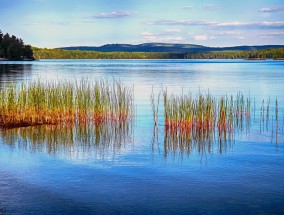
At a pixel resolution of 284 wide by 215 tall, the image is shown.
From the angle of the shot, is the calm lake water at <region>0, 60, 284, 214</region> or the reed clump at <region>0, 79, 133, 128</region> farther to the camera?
the reed clump at <region>0, 79, 133, 128</region>

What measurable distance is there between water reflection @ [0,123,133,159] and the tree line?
461 feet

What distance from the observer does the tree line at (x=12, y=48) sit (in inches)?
5935

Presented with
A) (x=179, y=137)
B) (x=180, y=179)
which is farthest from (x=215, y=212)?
(x=179, y=137)

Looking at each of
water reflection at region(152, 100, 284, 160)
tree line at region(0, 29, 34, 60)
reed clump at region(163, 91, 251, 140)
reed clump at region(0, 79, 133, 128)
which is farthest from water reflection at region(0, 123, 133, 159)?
tree line at region(0, 29, 34, 60)

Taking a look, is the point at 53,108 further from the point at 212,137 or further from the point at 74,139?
the point at 212,137

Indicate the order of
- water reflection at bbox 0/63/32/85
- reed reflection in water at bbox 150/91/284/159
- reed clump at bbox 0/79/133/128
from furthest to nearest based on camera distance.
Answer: water reflection at bbox 0/63/32/85, reed clump at bbox 0/79/133/128, reed reflection in water at bbox 150/91/284/159

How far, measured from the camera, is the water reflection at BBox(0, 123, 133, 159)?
44.8 ft

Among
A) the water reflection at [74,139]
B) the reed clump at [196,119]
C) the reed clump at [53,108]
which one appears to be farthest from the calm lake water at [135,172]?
the reed clump at [53,108]

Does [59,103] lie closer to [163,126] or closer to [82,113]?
[82,113]

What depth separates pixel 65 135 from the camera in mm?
15750

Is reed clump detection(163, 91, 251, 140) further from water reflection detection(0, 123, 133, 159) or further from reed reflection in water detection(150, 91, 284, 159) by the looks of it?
water reflection detection(0, 123, 133, 159)

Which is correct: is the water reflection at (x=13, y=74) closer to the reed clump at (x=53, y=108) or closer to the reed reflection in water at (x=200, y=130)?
the reed clump at (x=53, y=108)

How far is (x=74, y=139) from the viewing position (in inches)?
599

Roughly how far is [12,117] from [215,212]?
11.3 metres
